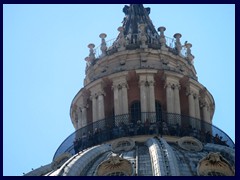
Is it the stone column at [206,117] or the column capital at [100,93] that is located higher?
the column capital at [100,93]

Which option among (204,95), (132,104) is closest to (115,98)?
(132,104)

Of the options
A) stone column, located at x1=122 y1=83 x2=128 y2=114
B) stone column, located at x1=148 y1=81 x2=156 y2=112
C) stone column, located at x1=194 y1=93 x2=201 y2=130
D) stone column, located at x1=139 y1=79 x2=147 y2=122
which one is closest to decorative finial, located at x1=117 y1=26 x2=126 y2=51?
stone column, located at x1=139 y1=79 x2=147 y2=122

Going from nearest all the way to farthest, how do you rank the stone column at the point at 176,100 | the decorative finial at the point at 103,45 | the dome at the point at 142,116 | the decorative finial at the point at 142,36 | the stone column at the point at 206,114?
the dome at the point at 142,116
the stone column at the point at 176,100
the stone column at the point at 206,114
the decorative finial at the point at 142,36
the decorative finial at the point at 103,45

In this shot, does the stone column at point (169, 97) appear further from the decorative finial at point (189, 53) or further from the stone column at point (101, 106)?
the decorative finial at point (189, 53)

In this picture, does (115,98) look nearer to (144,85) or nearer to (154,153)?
(144,85)

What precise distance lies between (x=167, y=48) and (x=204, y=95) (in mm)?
2948

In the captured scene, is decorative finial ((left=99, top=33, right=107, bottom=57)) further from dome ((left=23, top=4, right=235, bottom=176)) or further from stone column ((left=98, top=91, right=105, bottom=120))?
stone column ((left=98, top=91, right=105, bottom=120))

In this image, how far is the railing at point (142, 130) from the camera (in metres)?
42.6

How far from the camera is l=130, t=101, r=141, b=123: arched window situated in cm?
4388

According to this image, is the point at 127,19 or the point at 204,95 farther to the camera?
the point at 127,19

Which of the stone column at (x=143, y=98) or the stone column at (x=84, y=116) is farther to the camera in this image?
the stone column at (x=84, y=116)

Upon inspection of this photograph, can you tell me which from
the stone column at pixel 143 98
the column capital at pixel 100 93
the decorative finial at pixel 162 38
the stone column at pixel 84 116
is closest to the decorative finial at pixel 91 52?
the stone column at pixel 84 116

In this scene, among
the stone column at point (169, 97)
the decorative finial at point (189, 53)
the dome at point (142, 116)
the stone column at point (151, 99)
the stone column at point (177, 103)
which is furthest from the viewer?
the decorative finial at point (189, 53)

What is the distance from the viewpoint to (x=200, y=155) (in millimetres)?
39719
